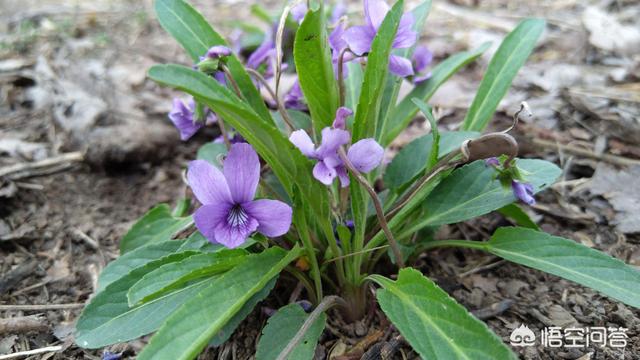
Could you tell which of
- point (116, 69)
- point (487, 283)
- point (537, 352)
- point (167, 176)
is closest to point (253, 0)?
point (116, 69)

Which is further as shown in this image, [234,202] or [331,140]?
[234,202]

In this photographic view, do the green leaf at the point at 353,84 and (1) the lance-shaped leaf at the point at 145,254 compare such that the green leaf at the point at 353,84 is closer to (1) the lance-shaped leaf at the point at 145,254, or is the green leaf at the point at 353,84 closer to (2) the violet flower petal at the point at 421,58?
(2) the violet flower petal at the point at 421,58

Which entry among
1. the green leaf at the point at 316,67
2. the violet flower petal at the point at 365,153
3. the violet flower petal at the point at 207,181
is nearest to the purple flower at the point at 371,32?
the green leaf at the point at 316,67

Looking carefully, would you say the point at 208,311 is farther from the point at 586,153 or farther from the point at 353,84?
the point at 586,153

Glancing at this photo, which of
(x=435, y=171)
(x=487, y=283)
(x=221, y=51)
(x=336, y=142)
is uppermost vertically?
(x=221, y=51)

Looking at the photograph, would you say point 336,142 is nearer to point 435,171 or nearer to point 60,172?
point 435,171

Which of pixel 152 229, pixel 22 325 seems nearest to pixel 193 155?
pixel 152 229
